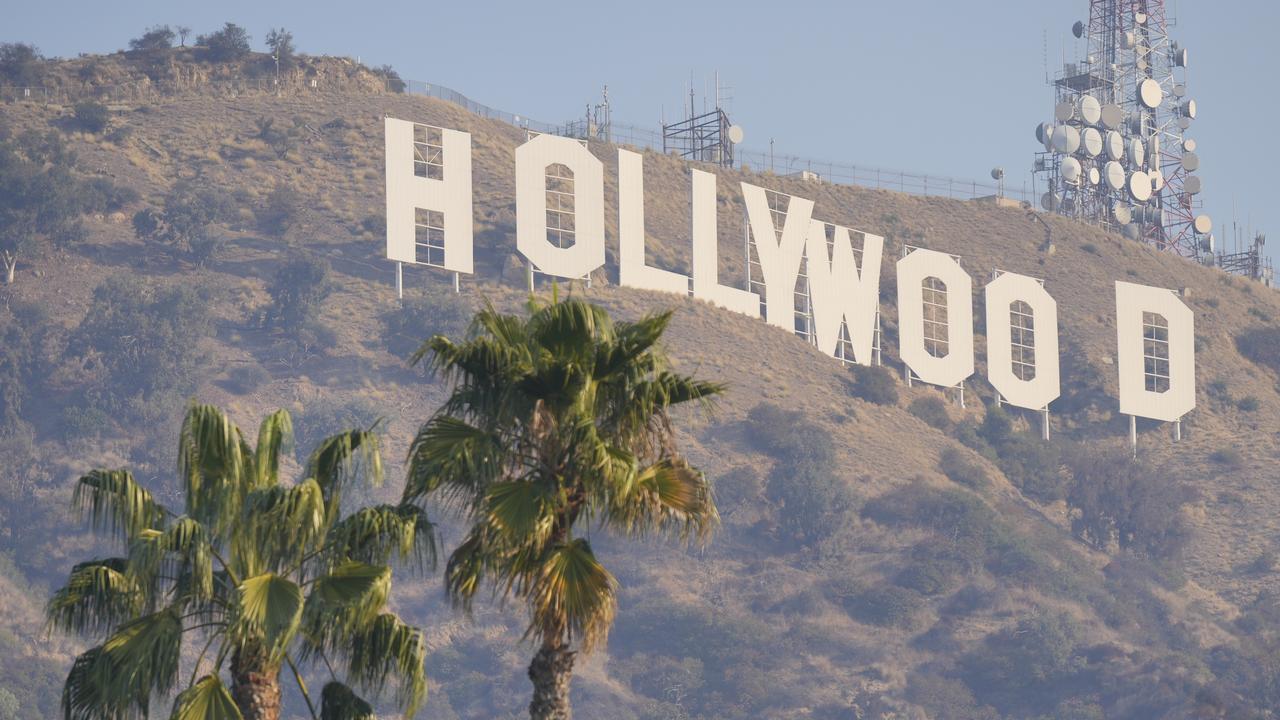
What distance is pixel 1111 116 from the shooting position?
11831 cm

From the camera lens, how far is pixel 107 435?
96000 millimetres

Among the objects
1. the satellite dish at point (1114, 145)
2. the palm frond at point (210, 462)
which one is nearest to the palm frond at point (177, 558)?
the palm frond at point (210, 462)

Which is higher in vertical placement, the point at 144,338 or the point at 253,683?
the point at 144,338

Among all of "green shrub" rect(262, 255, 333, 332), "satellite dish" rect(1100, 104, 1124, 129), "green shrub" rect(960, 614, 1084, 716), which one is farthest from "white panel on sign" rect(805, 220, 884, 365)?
"satellite dish" rect(1100, 104, 1124, 129)

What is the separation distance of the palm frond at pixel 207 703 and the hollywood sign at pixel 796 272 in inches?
2775

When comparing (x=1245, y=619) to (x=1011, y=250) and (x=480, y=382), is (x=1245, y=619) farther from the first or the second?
(x=480, y=382)

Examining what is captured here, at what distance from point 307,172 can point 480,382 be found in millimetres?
95258

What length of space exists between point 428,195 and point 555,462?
7259 cm

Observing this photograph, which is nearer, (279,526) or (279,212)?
(279,526)

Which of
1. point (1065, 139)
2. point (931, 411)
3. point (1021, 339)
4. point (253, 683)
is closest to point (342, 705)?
point (253, 683)

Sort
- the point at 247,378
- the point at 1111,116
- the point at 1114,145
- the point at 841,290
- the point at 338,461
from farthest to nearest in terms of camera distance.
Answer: the point at 1114,145 < the point at 1111,116 < the point at 247,378 < the point at 841,290 < the point at 338,461

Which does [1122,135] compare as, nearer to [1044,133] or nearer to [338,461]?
[1044,133]

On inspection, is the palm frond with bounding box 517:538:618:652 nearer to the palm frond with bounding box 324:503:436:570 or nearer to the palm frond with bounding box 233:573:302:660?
the palm frond with bounding box 324:503:436:570

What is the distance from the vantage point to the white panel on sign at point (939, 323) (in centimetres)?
9794
